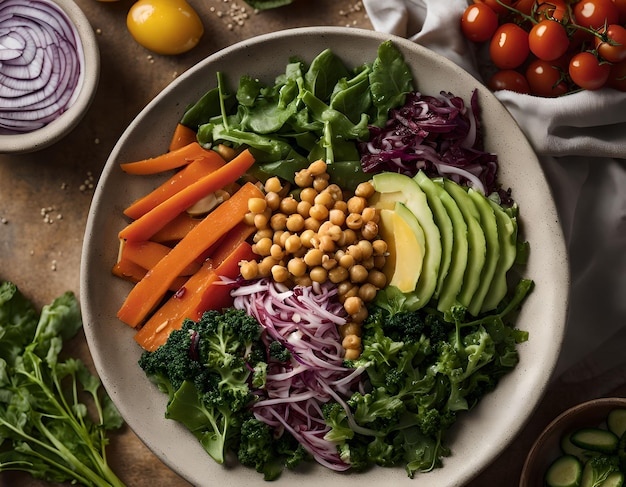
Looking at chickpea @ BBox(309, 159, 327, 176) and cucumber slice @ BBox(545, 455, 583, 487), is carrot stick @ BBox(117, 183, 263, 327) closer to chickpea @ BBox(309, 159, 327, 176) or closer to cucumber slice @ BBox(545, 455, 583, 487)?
chickpea @ BBox(309, 159, 327, 176)

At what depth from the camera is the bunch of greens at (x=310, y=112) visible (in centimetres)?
370

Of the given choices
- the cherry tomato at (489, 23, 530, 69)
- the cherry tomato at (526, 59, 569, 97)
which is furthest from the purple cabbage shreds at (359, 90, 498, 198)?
the cherry tomato at (526, 59, 569, 97)

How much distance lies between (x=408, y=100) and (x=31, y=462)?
2815 mm

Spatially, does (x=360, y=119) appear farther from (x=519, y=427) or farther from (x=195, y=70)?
(x=519, y=427)

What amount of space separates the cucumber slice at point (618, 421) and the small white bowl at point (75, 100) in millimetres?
3246

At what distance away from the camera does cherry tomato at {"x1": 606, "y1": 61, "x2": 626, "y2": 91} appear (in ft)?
12.3

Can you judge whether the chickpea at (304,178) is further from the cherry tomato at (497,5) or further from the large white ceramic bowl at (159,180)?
the cherry tomato at (497,5)

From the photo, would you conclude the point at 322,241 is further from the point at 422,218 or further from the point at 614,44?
the point at 614,44

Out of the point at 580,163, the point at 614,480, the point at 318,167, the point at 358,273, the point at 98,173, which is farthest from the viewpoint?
the point at 98,173

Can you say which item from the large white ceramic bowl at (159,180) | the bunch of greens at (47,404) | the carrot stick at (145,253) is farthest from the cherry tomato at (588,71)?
the bunch of greens at (47,404)

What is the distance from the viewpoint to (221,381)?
11.3 ft

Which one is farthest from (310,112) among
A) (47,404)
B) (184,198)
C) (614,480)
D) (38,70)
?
(614,480)

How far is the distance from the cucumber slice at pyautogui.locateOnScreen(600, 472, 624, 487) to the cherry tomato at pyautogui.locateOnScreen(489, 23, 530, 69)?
87.6 inches

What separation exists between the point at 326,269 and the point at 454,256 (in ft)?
2.05
